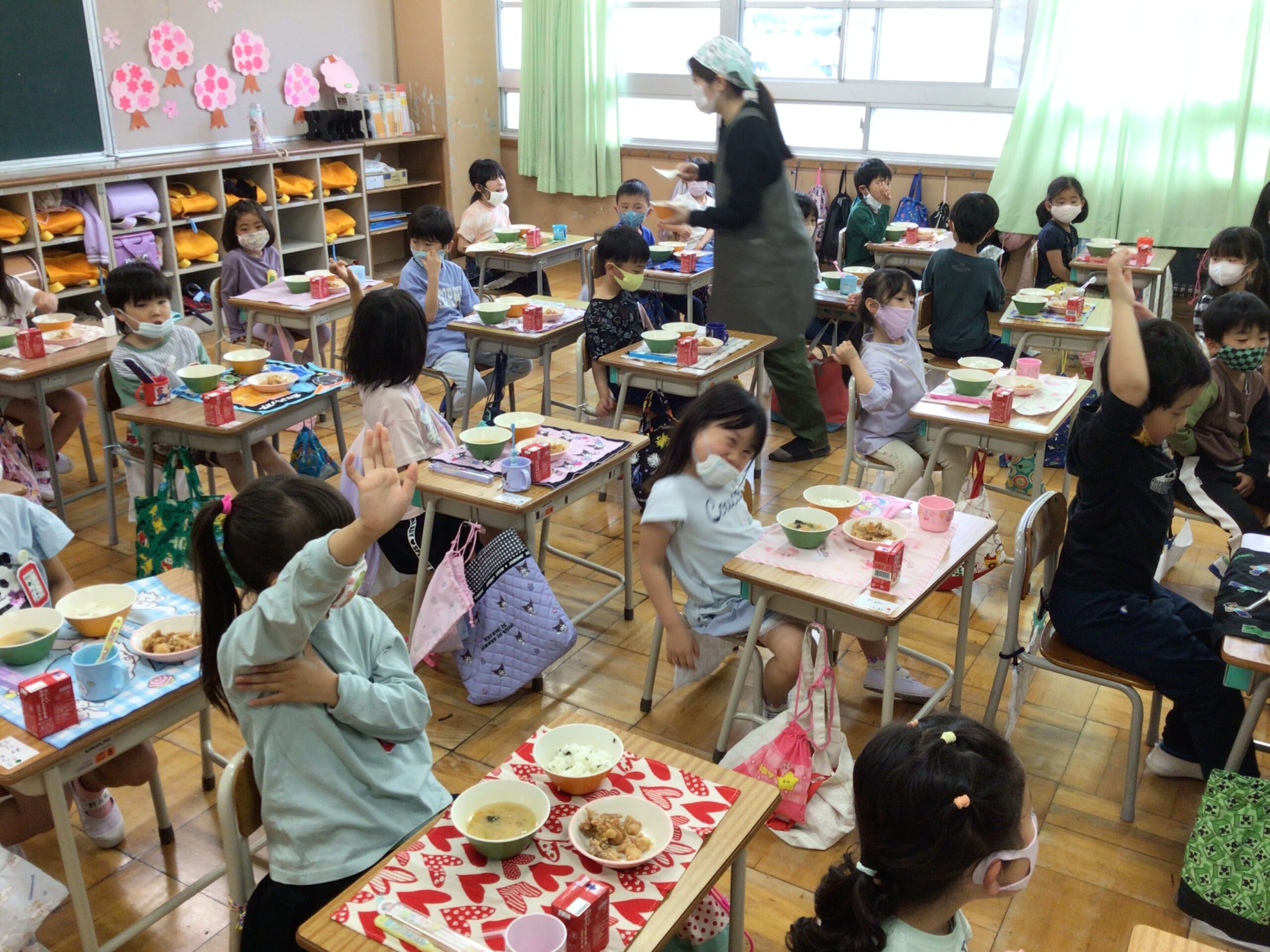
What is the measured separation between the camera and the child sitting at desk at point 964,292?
4621 mm

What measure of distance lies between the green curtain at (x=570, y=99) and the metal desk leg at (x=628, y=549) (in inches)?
212

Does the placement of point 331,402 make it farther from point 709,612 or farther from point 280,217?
point 280,217

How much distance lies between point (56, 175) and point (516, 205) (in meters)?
3.97

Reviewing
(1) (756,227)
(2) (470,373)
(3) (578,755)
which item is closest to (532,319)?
(2) (470,373)

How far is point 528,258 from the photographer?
5531 mm

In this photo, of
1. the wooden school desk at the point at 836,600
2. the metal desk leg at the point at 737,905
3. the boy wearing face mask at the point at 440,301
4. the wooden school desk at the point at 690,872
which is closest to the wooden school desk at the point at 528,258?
the boy wearing face mask at the point at 440,301

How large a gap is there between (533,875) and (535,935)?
14 centimetres

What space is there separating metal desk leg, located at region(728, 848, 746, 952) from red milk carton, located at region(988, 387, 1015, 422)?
6.70 feet

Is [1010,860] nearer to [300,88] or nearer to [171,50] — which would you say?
[171,50]

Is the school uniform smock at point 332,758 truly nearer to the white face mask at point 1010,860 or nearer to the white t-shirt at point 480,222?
the white face mask at point 1010,860

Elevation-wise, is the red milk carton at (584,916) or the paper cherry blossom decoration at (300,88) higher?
the paper cherry blossom decoration at (300,88)

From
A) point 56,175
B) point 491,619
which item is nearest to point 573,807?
point 491,619

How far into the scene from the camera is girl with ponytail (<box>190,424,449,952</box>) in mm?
1580

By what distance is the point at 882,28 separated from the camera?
23.5 feet
